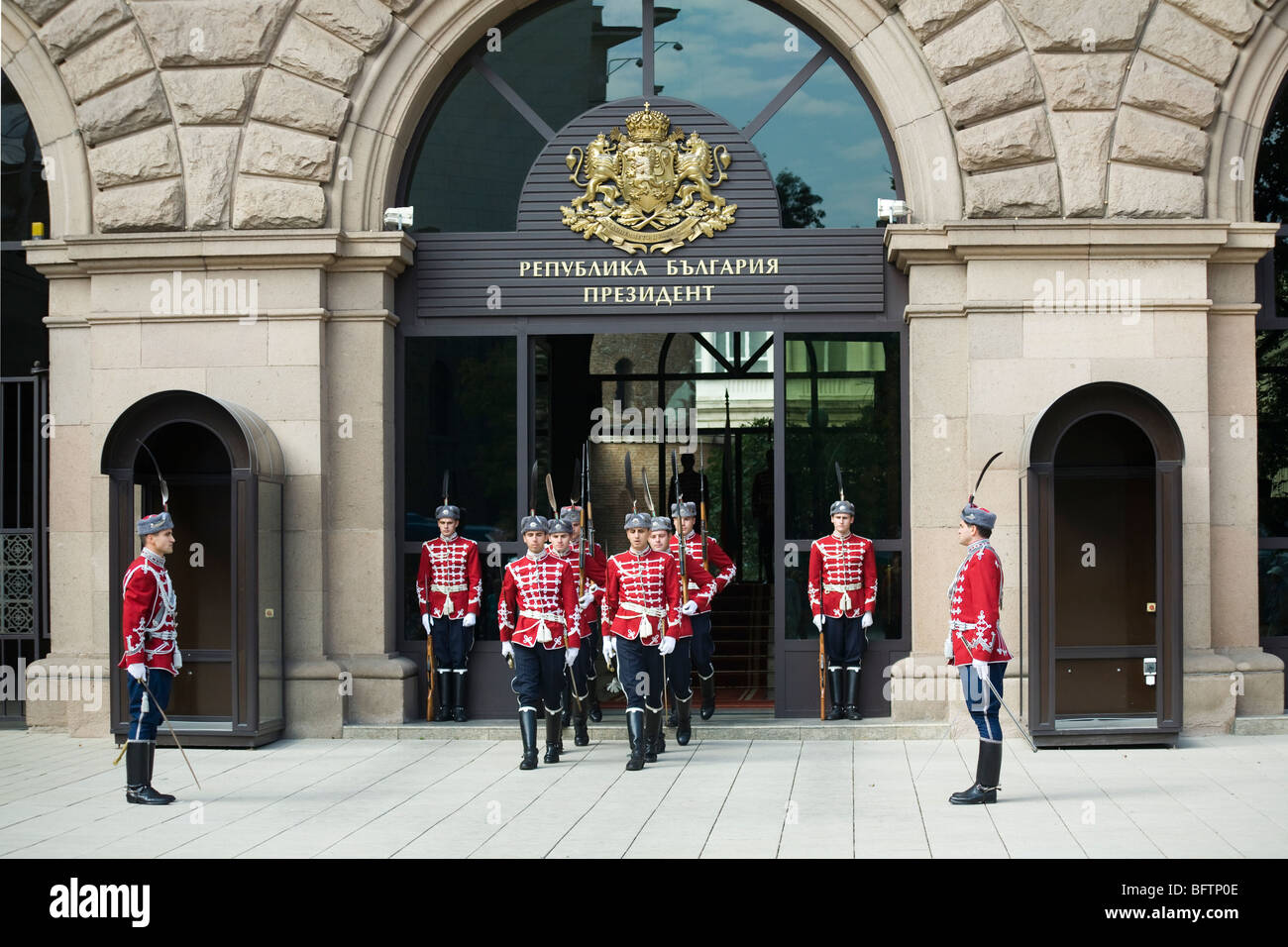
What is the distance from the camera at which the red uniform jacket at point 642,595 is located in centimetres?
1150

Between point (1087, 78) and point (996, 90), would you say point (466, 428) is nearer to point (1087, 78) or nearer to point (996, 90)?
point (996, 90)

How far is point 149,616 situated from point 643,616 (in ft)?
12.1

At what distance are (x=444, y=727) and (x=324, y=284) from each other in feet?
13.3

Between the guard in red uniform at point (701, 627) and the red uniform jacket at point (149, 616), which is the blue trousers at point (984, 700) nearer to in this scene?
the guard in red uniform at point (701, 627)

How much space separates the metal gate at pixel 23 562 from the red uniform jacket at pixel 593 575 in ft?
16.2

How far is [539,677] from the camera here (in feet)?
37.7

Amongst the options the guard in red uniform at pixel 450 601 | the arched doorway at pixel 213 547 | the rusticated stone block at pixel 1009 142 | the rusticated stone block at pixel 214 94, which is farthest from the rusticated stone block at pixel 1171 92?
the arched doorway at pixel 213 547

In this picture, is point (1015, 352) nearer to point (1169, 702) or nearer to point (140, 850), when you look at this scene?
point (1169, 702)

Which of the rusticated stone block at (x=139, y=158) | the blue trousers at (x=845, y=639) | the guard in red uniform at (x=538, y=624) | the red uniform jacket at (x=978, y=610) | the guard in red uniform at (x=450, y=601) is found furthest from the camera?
the guard in red uniform at (x=450, y=601)

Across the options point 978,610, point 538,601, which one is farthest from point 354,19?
point 978,610

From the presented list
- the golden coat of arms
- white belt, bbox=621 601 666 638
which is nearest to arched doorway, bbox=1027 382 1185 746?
white belt, bbox=621 601 666 638

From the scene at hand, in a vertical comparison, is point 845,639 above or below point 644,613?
below

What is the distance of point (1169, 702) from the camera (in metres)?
11.4

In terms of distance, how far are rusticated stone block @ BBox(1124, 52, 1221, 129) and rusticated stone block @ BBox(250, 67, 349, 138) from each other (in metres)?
6.93
